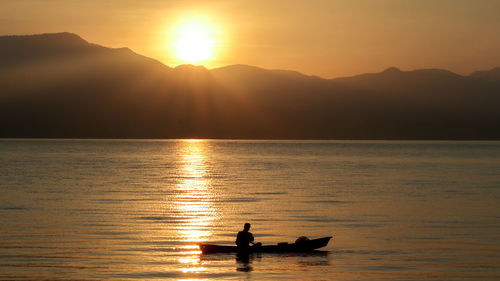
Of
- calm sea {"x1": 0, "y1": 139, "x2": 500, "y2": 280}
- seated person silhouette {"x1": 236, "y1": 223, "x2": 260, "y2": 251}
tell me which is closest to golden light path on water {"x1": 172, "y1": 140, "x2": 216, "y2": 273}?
calm sea {"x1": 0, "y1": 139, "x2": 500, "y2": 280}

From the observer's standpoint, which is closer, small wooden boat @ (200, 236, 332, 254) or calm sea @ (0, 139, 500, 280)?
calm sea @ (0, 139, 500, 280)

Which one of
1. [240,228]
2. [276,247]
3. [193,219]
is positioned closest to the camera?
[276,247]

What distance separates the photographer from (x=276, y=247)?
31.0m

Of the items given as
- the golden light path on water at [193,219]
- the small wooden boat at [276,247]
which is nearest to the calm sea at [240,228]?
the golden light path on water at [193,219]

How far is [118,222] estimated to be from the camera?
40188mm

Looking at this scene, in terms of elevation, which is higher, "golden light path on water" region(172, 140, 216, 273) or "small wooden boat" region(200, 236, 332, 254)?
"golden light path on water" region(172, 140, 216, 273)

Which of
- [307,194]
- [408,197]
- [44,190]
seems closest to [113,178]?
[44,190]

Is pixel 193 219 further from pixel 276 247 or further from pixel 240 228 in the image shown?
pixel 276 247

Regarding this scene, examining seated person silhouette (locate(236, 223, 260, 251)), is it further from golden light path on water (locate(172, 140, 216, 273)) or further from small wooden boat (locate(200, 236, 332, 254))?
golden light path on water (locate(172, 140, 216, 273))

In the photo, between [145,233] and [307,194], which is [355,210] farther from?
[145,233]

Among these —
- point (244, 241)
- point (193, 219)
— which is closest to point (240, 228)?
point (193, 219)

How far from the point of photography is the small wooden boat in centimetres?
3050

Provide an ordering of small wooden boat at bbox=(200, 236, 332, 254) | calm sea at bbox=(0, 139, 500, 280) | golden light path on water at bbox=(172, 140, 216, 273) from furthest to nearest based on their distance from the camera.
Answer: small wooden boat at bbox=(200, 236, 332, 254) → golden light path on water at bbox=(172, 140, 216, 273) → calm sea at bbox=(0, 139, 500, 280)

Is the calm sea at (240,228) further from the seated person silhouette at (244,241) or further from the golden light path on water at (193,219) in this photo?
the seated person silhouette at (244,241)
